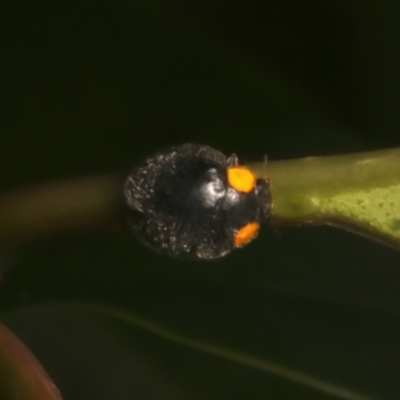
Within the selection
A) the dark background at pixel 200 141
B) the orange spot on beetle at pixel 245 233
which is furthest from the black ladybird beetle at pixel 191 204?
the dark background at pixel 200 141

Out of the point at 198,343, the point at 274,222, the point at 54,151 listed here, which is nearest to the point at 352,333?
the point at 198,343

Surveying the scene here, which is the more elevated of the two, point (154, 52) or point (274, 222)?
point (154, 52)

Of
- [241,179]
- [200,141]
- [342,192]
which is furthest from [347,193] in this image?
[200,141]

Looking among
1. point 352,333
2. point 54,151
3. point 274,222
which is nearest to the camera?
point 274,222

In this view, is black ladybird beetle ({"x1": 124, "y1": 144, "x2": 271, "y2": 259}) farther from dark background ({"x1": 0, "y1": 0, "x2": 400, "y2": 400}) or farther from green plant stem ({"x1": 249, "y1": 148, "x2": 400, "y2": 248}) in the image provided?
dark background ({"x1": 0, "y1": 0, "x2": 400, "y2": 400})

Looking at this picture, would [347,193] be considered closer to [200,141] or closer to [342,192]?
[342,192]

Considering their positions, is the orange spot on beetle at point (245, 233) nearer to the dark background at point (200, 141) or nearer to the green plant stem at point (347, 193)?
the green plant stem at point (347, 193)

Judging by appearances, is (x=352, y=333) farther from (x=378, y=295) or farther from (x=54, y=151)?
(x=54, y=151)
